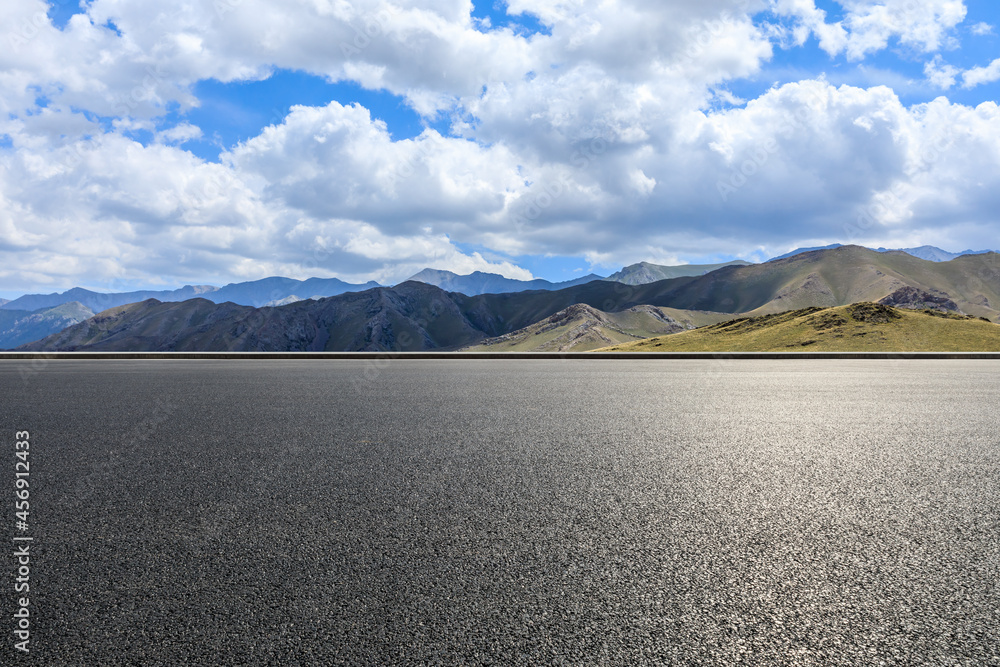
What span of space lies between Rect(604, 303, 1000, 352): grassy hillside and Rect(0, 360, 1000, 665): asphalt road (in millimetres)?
41026

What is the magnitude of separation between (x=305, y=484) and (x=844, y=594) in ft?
13.5

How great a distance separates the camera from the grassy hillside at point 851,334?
142 ft

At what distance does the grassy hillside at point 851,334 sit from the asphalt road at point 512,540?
135 ft

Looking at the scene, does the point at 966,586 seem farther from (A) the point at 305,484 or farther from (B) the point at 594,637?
(A) the point at 305,484

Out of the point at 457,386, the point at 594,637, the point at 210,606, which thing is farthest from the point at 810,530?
the point at 457,386

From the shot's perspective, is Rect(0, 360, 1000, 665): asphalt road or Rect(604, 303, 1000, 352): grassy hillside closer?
Rect(0, 360, 1000, 665): asphalt road

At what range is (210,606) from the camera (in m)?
3.06

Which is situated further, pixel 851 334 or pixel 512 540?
pixel 851 334

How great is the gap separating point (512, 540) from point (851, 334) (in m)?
52.6

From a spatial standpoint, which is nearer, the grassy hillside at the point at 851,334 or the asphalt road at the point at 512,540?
the asphalt road at the point at 512,540

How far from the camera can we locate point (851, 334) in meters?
48.3

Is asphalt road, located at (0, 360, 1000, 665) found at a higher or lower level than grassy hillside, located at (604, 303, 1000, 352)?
lower

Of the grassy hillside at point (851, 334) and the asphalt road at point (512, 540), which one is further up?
the grassy hillside at point (851, 334)

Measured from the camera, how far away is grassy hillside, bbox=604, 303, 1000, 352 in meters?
43.3
